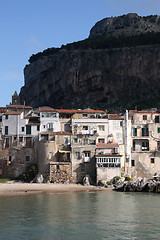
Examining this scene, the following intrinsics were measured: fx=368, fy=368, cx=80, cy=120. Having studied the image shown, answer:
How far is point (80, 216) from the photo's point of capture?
132ft

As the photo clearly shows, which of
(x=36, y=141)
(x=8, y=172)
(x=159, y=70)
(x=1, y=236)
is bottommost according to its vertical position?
(x=1, y=236)

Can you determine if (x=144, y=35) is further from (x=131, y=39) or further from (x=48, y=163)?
(x=48, y=163)

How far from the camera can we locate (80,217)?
3966cm

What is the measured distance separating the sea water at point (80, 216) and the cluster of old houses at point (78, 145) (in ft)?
34.2

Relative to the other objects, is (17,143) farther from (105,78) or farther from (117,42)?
(117,42)

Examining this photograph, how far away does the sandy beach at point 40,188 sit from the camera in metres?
59.5

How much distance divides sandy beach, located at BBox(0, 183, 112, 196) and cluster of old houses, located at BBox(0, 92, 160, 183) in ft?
9.52

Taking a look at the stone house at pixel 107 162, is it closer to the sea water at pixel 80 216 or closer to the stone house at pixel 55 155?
the stone house at pixel 55 155

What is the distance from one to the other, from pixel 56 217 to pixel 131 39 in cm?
11240

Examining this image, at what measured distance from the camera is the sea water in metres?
33.0

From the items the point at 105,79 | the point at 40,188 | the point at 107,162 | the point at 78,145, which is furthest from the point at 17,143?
the point at 105,79

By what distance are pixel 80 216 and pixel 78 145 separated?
27.4m

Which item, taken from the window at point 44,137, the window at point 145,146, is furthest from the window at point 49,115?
the window at point 145,146

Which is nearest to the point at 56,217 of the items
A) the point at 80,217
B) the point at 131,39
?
the point at 80,217
